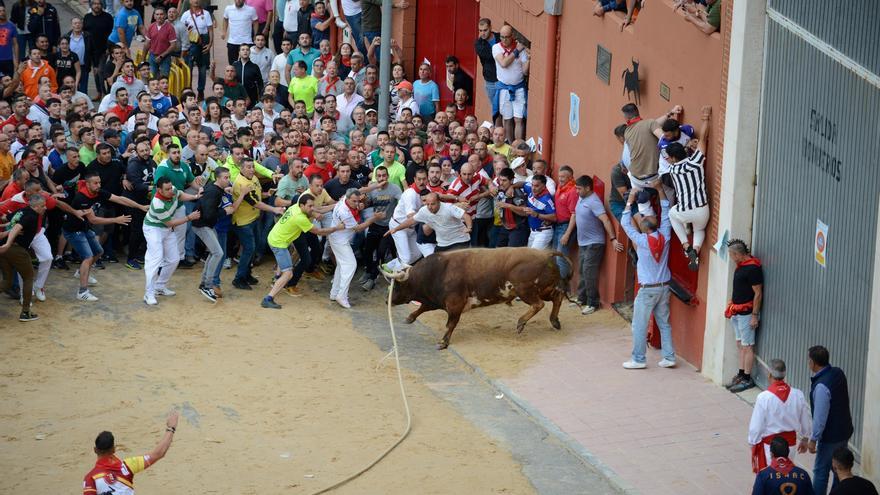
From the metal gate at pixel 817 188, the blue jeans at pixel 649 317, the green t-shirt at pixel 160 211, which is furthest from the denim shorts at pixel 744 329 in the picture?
the green t-shirt at pixel 160 211

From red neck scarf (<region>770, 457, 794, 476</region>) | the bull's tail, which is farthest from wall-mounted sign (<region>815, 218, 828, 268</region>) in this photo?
the bull's tail

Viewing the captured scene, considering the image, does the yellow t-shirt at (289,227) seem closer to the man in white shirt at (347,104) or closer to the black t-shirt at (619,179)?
the black t-shirt at (619,179)

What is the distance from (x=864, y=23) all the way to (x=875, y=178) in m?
1.41

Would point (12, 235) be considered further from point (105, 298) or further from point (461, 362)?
point (461, 362)

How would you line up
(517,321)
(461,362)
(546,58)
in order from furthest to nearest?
(546,58)
(517,321)
(461,362)

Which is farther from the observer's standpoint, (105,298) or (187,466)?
(105,298)

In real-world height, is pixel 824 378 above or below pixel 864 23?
below

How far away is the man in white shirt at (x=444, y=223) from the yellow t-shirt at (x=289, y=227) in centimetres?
131

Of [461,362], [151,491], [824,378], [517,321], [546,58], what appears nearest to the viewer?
[824,378]

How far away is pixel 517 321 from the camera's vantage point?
17984mm

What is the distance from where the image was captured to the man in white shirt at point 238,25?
2633 cm

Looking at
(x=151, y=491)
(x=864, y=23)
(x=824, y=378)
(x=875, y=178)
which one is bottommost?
(x=151, y=491)

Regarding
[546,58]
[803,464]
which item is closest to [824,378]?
[803,464]

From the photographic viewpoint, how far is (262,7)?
88.6 feet
